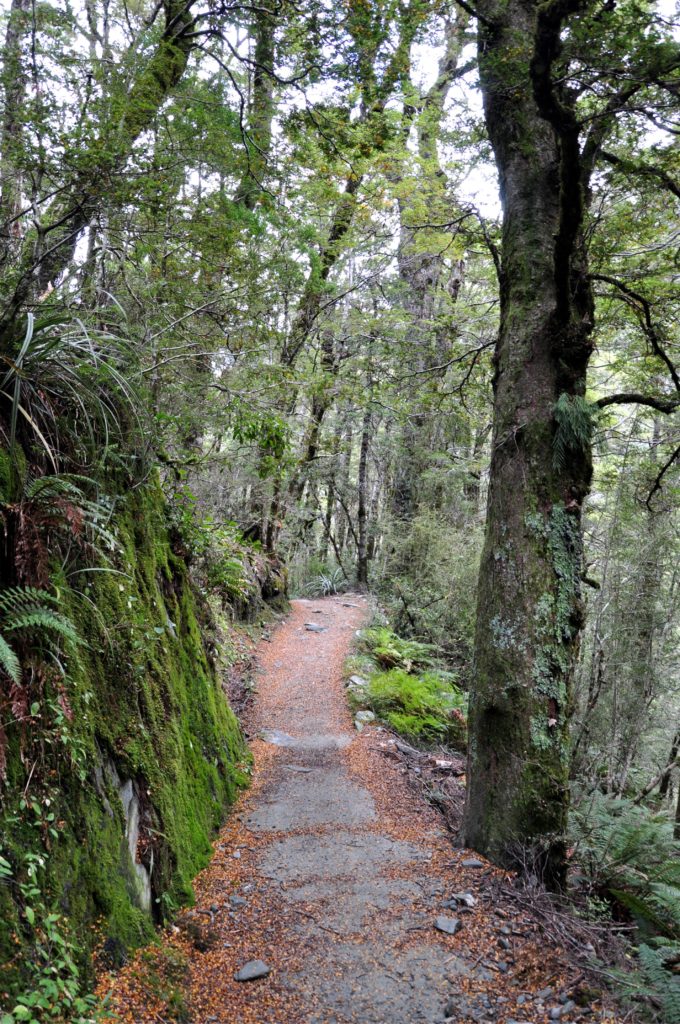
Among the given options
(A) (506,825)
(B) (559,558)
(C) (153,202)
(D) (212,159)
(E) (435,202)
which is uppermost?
(E) (435,202)

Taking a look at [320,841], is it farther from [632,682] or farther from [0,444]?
[632,682]

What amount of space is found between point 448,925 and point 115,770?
2.37 metres

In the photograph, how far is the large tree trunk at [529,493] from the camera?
409 centimetres

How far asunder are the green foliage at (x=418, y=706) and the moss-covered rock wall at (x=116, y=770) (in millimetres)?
3117

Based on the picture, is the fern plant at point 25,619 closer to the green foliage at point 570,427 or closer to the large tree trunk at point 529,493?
the large tree trunk at point 529,493

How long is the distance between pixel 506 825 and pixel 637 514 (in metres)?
6.90

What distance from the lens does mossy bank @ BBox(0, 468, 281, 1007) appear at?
6.75 feet

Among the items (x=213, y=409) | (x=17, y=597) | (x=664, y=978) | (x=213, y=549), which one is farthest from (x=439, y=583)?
(x=17, y=597)

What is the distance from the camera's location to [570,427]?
429cm

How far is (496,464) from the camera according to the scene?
462 centimetres

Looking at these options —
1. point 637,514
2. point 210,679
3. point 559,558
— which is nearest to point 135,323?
point 210,679

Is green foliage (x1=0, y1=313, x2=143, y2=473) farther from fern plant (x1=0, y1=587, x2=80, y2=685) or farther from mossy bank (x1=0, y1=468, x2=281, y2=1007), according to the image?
fern plant (x1=0, y1=587, x2=80, y2=685)

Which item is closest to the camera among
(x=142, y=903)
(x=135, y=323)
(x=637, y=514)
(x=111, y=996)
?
(x=111, y=996)

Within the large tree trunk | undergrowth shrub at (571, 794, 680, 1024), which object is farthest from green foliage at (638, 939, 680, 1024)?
the large tree trunk
